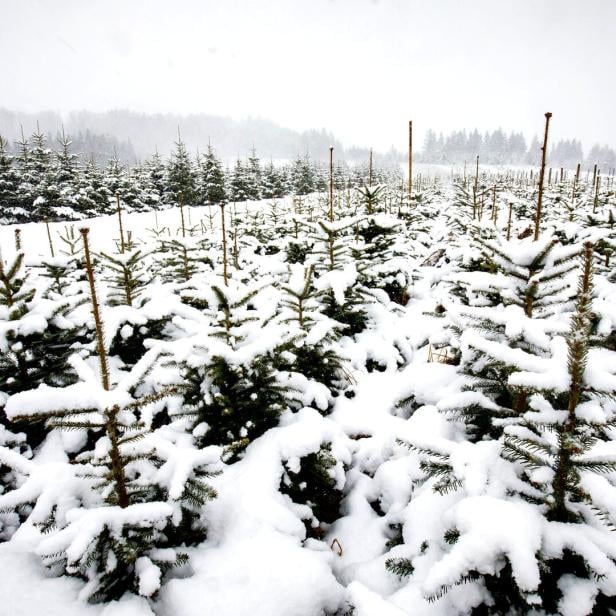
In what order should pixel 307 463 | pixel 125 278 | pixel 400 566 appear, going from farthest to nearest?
pixel 125 278 < pixel 307 463 < pixel 400 566

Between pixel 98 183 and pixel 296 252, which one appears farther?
pixel 98 183

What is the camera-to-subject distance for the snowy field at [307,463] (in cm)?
192

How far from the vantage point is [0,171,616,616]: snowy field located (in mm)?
1916

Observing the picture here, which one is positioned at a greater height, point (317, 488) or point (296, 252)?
point (296, 252)

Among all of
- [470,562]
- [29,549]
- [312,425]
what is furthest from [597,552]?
[29,549]

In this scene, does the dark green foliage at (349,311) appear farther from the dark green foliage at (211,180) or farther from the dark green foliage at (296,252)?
the dark green foliage at (211,180)

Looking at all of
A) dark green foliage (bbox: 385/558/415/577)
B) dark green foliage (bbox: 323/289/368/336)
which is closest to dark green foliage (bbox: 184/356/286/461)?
dark green foliage (bbox: 385/558/415/577)

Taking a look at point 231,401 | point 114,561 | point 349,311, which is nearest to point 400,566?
point 114,561

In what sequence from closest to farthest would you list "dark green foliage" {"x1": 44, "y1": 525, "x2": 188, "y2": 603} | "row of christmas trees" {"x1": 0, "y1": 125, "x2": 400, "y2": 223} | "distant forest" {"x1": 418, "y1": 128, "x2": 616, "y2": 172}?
1. "dark green foliage" {"x1": 44, "y1": 525, "x2": 188, "y2": 603}
2. "row of christmas trees" {"x1": 0, "y1": 125, "x2": 400, "y2": 223}
3. "distant forest" {"x1": 418, "y1": 128, "x2": 616, "y2": 172}

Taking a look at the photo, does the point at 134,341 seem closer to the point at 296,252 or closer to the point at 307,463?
the point at 307,463

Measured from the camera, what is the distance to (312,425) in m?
3.66

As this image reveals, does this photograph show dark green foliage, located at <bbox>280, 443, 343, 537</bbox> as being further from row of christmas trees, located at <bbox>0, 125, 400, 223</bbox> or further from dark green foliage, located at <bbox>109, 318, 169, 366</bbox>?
row of christmas trees, located at <bbox>0, 125, 400, 223</bbox>

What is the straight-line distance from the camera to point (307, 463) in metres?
3.52

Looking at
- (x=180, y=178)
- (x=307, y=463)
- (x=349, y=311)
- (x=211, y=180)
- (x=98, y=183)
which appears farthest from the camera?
(x=211, y=180)
